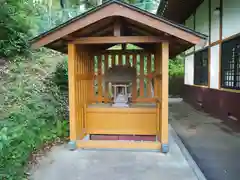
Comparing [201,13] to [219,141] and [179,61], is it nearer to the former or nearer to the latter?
[219,141]

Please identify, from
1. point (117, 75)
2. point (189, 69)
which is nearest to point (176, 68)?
point (189, 69)

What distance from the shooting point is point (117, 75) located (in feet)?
18.1

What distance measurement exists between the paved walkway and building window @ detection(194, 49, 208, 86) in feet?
7.13

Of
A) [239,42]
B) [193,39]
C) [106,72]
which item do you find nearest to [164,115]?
[193,39]

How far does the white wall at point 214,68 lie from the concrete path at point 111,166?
162 inches

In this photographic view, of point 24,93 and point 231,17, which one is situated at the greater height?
point 231,17

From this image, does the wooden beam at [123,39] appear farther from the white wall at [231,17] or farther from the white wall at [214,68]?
the white wall at [214,68]

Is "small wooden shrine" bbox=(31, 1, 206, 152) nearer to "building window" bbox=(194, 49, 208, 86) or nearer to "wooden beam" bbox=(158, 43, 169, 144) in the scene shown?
"wooden beam" bbox=(158, 43, 169, 144)

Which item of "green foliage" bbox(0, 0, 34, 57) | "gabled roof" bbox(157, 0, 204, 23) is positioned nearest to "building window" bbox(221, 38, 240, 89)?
"gabled roof" bbox(157, 0, 204, 23)

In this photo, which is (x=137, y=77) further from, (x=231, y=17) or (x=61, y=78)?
(x=231, y=17)

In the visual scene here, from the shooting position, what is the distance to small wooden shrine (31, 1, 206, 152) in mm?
4188

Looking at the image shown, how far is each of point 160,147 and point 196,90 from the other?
664cm

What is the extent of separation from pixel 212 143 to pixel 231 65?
292cm

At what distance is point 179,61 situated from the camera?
57.9 feet
